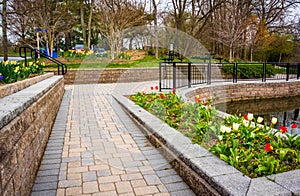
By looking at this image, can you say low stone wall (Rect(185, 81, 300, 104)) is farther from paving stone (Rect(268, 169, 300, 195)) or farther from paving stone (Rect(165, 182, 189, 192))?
paving stone (Rect(268, 169, 300, 195))

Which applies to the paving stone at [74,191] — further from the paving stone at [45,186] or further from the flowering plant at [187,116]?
the flowering plant at [187,116]

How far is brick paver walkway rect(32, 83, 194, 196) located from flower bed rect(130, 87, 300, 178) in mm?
472

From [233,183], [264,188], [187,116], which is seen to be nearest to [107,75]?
[187,116]

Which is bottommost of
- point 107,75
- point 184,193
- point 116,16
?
point 184,193

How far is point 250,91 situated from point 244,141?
7386 mm

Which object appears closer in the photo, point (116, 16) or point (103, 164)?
point (103, 164)

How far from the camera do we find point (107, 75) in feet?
34.1

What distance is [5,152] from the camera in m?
1.36

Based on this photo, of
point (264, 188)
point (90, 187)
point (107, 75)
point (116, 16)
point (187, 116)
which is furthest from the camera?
point (116, 16)

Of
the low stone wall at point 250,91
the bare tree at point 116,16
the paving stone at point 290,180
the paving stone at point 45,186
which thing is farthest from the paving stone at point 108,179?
the bare tree at point 116,16

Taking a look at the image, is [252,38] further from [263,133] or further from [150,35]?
[263,133]

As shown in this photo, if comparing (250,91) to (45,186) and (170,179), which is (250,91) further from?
(45,186)

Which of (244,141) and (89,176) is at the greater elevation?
(244,141)

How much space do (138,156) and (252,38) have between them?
15984mm
